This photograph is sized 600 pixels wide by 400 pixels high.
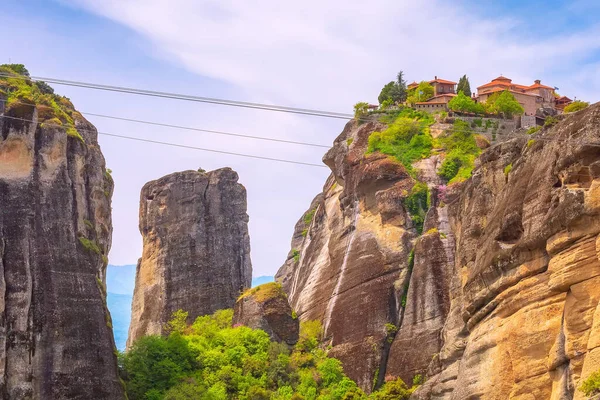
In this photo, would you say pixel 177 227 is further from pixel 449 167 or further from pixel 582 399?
pixel 582 399

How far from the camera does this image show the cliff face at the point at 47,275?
6644cm

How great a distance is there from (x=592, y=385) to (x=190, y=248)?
61.6 metres

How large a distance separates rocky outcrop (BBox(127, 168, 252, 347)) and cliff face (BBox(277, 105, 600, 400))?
14654mm

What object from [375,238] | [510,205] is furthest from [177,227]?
[510,205]

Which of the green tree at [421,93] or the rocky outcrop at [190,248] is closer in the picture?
the rocky outcrop at [190,248]

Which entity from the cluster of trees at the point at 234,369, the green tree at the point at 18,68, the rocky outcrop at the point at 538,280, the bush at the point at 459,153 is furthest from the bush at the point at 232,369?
the rocky outcrop at the point at 538,280

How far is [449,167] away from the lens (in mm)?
86875

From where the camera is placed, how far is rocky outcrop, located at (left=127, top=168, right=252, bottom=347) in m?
102

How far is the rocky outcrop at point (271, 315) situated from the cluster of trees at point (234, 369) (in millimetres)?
646

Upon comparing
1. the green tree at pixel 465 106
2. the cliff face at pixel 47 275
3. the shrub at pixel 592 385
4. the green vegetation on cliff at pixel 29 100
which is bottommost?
the shrub at pixel 592 385

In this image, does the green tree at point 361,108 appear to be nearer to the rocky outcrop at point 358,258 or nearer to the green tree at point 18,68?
the rocky outcrop at point 358,258

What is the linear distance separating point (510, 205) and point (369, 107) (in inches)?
1946

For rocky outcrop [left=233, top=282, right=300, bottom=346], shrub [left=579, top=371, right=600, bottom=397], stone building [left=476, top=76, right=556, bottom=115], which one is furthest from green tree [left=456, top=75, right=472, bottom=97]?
shrub [left=579, top=371, right=600, bottom=397]

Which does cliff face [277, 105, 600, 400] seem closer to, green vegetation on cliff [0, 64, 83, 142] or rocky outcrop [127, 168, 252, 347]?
rocky outcrop [127, 168, 252, 347]
